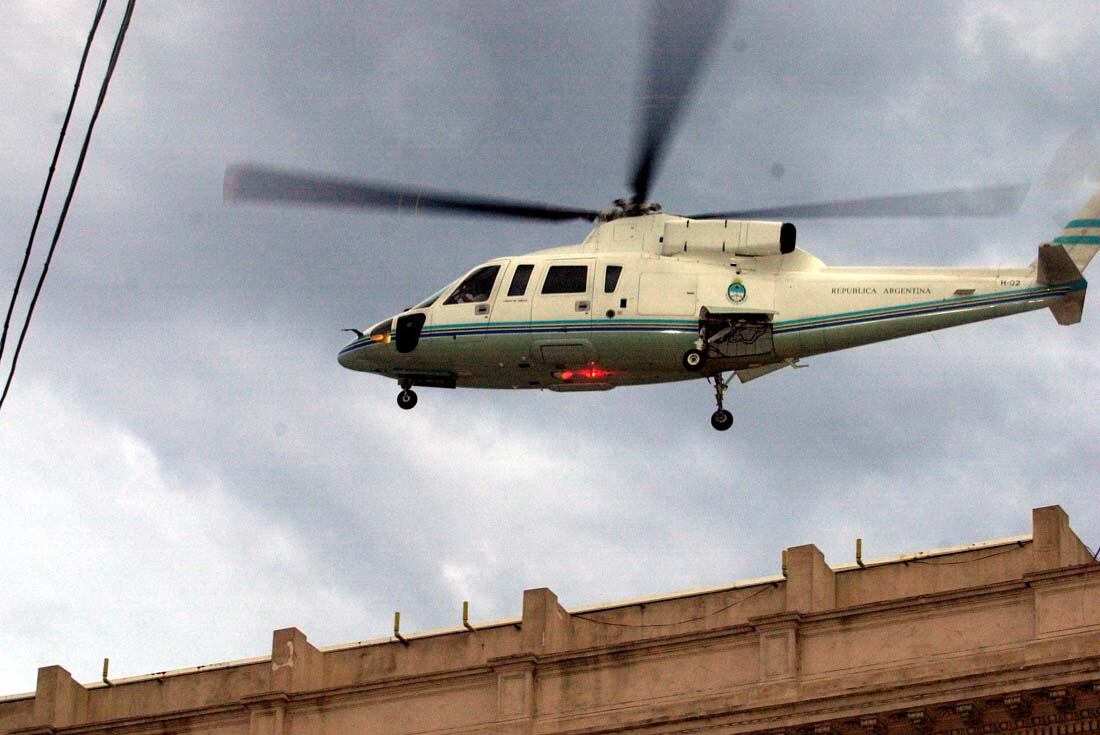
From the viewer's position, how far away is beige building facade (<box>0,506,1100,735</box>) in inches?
1601

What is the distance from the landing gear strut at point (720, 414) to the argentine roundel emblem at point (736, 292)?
1.28 metres

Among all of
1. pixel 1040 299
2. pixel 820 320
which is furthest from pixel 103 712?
pixel 1040 299

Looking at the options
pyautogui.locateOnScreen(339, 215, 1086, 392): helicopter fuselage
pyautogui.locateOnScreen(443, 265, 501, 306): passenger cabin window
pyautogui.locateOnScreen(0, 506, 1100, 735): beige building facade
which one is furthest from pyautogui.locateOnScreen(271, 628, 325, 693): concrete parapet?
pyautogui.locateOnScreen(443, 265, 501, 306): passenger cabin window

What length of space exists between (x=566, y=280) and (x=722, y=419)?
11.1ft

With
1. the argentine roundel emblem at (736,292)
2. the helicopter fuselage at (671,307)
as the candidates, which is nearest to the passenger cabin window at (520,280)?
the helicopter fuselage at (671,307)

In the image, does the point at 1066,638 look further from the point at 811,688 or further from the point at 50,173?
the point at 50,173

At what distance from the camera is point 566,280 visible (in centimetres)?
4591

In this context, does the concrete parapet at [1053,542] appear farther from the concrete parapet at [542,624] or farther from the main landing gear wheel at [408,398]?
the main landing gear wheel at [408,398]

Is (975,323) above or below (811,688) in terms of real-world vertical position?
above

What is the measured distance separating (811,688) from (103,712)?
45.2 feet

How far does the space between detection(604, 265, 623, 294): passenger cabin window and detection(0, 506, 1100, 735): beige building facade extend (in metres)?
5.05

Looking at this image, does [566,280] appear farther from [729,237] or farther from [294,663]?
[294,663]

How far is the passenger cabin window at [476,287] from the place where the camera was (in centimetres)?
4684

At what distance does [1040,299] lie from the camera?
43.1 metres
